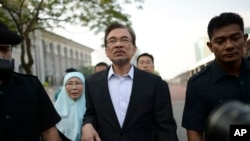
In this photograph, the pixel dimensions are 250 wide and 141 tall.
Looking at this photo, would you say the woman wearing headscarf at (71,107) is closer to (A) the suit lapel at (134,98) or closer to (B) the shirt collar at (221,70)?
(A) the suit lapel at (134,98)

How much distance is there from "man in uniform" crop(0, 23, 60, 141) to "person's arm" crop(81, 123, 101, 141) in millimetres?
211

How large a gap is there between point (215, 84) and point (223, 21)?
0.39m

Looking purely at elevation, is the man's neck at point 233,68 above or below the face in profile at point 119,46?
below

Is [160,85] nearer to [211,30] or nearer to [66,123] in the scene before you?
[211,30]

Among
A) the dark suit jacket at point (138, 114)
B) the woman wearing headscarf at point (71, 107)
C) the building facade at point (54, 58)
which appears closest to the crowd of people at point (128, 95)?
the dark suit jacket at point (138, 114)

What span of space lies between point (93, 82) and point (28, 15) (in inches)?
420

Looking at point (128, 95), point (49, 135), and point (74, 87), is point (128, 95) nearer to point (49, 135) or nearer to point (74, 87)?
point (49, 135)

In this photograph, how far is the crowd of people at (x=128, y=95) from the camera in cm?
191

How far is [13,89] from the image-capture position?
79.8 inches

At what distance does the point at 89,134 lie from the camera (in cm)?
213

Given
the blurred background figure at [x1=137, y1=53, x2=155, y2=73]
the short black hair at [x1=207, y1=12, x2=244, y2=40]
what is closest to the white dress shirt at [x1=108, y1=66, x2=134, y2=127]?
the short black hair at [x1=207, y1=12, x2=244, y2=40]

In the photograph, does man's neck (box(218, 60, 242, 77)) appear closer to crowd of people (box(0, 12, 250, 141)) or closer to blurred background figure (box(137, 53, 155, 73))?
crowd of people (box(0, 12, 250, 141))

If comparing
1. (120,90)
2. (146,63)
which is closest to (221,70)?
(120,90)

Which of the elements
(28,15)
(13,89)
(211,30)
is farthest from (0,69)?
(28,15)
